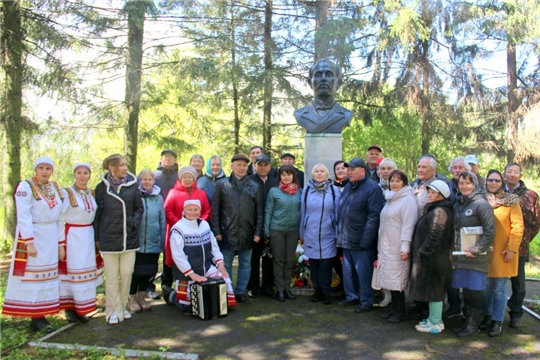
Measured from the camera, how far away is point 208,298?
4.55m

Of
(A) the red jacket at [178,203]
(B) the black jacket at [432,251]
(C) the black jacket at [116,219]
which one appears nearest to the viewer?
(B) the black jacket at [432,251]

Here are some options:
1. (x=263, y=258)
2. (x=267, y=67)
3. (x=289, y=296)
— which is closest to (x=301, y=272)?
(x=289, y=296)

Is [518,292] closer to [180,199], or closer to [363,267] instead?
[363,267]

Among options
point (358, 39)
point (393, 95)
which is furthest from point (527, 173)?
point (358, 39)

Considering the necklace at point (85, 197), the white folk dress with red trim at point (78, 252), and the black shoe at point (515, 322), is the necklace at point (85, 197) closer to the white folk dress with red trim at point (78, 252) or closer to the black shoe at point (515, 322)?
the white folk dress with red trim at point (78, 252)

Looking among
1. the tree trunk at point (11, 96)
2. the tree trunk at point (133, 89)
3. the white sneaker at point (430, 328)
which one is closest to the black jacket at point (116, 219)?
the white sneaker at point (430, 328)

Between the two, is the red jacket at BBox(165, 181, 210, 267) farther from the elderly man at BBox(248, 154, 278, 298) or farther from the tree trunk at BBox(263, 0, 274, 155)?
the tree trunk at BBox(263, 0, 274, 155)

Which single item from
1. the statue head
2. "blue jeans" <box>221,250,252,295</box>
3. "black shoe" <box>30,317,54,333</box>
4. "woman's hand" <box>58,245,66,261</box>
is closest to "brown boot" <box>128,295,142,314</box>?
"black shoe" <box>30,317,54,333</box>

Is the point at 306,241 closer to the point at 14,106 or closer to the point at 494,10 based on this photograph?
the point at 14,106

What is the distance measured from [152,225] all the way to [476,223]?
339 cm

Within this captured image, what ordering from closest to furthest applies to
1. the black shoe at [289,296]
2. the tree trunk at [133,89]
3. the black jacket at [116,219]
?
the black jacket at [116,219] < the black shoe at [289,296] < the tree trunk at [133,89]

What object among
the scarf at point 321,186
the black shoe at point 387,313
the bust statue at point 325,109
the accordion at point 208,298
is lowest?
the black shoe at point 387,313

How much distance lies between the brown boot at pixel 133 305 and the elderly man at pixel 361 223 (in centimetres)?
237

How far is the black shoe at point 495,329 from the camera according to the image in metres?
4.16
